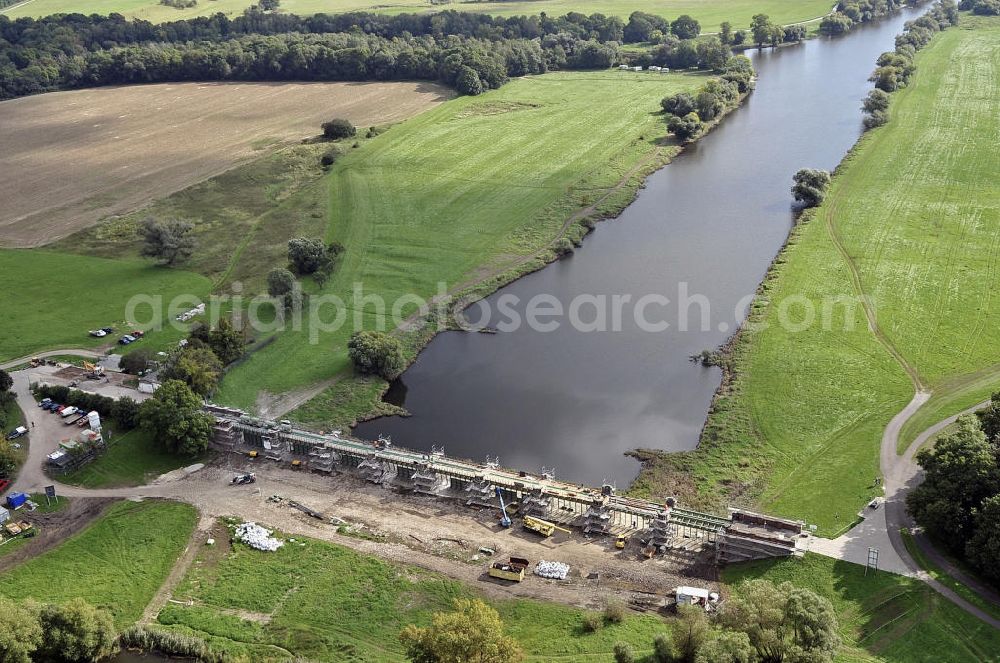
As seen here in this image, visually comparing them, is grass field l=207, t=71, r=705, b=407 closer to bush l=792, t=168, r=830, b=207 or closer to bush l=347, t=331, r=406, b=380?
bush l=347, t=331, r=406, b=380

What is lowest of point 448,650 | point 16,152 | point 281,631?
point 281,631

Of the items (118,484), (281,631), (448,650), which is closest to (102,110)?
(118,484)

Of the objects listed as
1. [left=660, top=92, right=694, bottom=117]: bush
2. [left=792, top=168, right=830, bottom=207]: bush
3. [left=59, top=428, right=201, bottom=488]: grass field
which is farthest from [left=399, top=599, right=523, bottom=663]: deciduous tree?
[left=660, top=92, right=694, bottom=117]: bush

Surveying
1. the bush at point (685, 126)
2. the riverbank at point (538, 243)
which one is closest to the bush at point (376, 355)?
the riverbank at point (538, 243)

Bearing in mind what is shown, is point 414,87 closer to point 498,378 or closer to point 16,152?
point 16,152

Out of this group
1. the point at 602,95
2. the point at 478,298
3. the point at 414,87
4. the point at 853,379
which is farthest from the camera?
the point at 414,87

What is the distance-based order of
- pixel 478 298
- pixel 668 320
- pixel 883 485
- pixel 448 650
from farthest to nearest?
1. pixel 478 298
2. pixel 668 320
3. pixel 883 485
4. pixel 448 650
